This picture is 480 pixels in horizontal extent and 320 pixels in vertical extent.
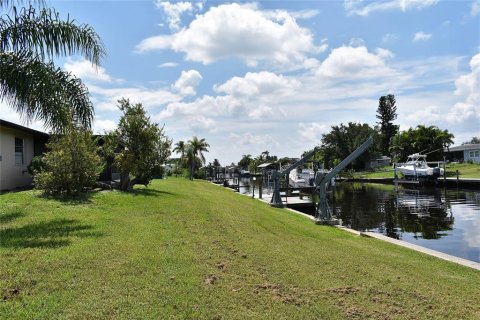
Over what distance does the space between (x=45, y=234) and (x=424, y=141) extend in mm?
67831

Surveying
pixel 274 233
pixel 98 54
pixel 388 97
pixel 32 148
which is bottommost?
pixel 274 233

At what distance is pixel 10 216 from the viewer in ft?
36.0

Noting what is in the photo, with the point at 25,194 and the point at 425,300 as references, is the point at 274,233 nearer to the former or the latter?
the point at 425,300

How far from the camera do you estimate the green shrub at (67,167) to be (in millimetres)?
15586

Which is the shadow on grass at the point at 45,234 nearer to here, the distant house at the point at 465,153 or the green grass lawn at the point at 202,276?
the green grass lawn at the point at 202,276

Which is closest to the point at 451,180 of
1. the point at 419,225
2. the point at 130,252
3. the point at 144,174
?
the point at 419,225

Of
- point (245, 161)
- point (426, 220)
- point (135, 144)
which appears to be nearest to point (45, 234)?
point (135, 144)

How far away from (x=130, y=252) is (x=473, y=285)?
6.71 m

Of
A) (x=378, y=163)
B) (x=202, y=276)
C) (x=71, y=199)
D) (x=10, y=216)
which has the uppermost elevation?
(x=378, y=163)

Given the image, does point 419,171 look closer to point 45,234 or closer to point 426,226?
point 426,226

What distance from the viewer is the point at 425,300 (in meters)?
6.55

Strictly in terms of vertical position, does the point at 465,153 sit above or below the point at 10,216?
above

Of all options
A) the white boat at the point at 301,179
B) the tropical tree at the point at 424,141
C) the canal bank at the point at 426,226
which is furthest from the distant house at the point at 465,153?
the canal bank at the point at 426,226

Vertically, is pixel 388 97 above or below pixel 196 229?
above
